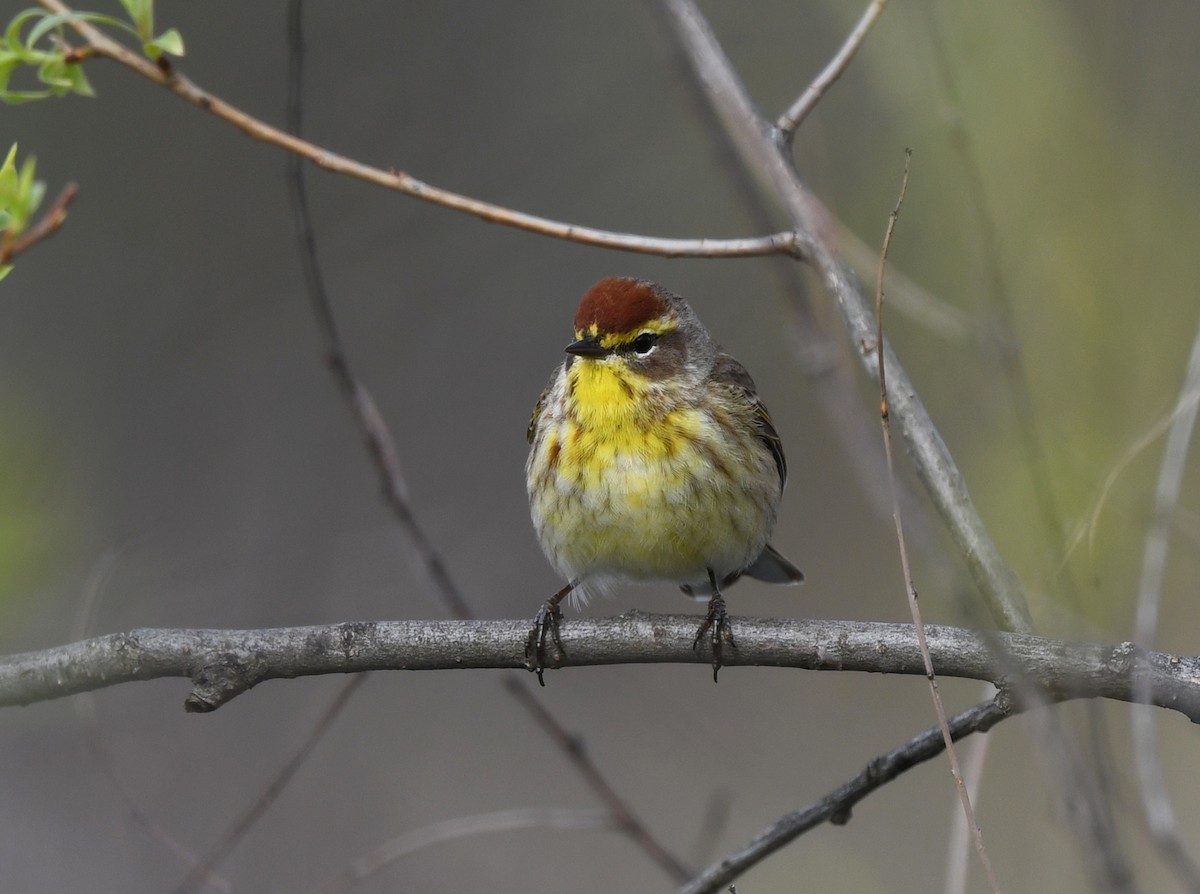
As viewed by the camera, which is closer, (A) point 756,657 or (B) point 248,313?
(A) point 756,657

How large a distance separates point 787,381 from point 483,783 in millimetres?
3277

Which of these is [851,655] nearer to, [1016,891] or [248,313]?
[1016,891]

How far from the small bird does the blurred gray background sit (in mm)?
1087

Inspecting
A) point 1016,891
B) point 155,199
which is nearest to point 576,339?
point 1016,891

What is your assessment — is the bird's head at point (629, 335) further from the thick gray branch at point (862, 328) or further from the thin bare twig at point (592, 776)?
the thick gray branch at point (862, 328)

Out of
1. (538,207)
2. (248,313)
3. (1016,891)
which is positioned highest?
(538,207)

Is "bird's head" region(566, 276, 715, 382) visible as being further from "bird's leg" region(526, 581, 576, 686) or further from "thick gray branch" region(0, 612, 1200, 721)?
"thick gray branch" region(0, 612, 1200, 721)

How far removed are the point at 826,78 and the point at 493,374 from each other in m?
5.17

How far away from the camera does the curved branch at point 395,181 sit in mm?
2521

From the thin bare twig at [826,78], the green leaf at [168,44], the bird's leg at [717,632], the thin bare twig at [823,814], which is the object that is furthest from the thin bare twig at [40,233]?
the thin bare twig at [823,814]

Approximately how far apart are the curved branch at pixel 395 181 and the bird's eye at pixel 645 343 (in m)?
1.53

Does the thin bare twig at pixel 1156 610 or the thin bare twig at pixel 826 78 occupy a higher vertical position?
the thin bare twig at pixel 826 78

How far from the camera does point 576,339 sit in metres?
4.53

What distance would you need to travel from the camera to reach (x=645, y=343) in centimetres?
454
